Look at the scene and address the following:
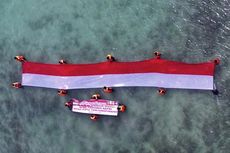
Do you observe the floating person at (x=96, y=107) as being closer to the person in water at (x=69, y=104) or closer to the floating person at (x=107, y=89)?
the person in water at (x=69, y=104)

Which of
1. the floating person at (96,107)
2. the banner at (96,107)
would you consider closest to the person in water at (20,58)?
the floating person at (96,107)

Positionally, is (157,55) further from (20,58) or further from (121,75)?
(20,58)

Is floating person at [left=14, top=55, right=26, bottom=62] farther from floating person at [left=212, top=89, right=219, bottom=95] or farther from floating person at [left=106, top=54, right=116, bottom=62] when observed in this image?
floating person at [left=212, top=89, right=219, bottom=95]

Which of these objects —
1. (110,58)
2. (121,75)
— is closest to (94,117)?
(121,75)

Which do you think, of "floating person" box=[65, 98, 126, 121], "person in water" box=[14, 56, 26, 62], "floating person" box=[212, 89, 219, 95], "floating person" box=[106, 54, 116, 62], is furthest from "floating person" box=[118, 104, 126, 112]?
"person in water" box=[14, 56, 26, 62]

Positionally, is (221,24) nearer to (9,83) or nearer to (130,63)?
(130,63)

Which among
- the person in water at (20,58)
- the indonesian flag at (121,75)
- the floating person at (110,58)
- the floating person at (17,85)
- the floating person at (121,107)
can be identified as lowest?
the floating person at (121,107)

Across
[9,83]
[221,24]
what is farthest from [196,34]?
[9,83]
